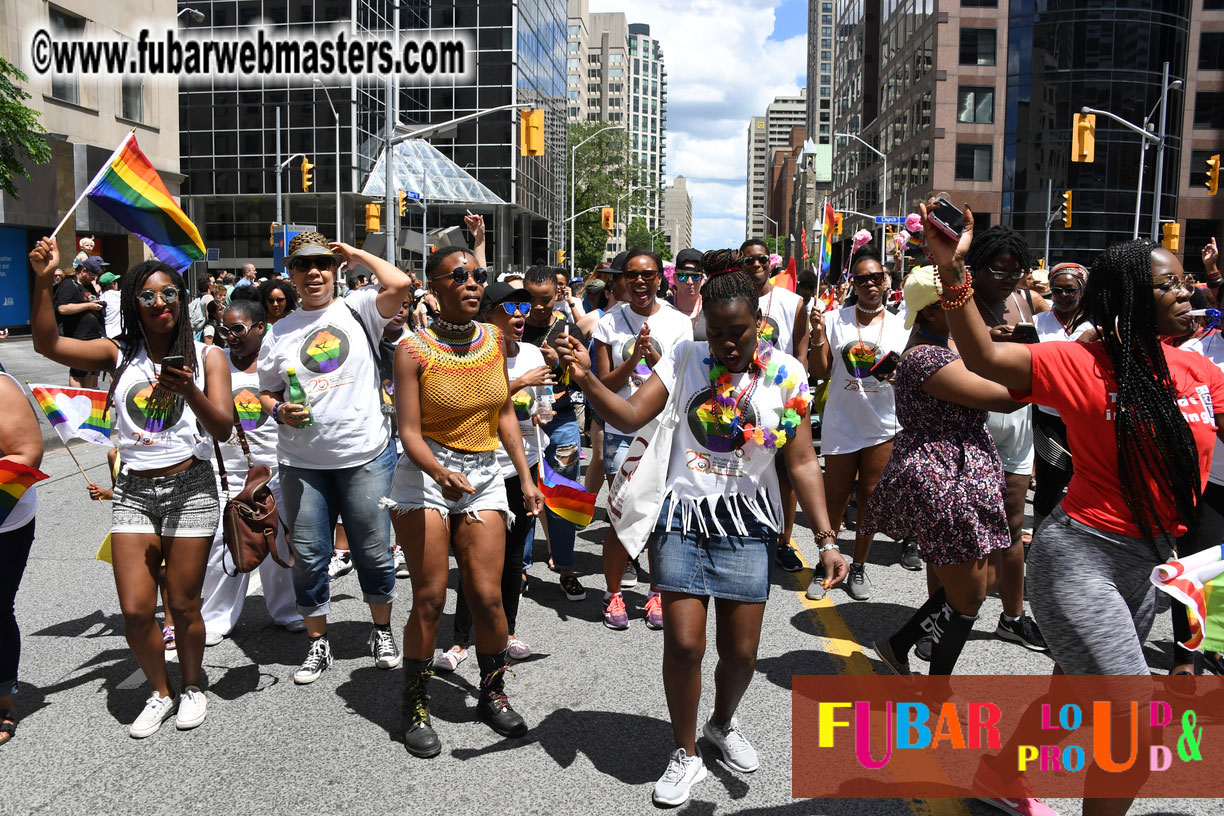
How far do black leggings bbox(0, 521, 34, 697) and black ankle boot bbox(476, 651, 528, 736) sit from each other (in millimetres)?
1955

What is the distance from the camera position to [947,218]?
274 cm

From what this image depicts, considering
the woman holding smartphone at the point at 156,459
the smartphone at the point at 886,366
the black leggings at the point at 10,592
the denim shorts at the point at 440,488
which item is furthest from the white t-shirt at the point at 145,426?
the smartphone at the point at 886,366

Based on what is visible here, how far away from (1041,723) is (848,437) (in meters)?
3.03

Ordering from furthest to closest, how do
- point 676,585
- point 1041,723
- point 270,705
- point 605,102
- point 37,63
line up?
point 605,102
point 37,63
point 270,705
point 676,585
point 1041,723

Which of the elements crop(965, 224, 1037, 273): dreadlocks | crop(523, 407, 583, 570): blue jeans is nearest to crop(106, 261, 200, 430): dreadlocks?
crop(523, 407, 583, 570): blue jeans

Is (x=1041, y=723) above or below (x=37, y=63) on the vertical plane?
below

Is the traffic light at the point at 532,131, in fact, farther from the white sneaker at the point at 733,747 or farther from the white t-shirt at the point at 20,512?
the white sneaker at the point at 733,747

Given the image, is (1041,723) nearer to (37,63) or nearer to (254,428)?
(254,428)

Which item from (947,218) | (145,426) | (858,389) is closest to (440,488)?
(145,426)

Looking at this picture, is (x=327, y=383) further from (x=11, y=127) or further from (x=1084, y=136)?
(x=1084, y=136)

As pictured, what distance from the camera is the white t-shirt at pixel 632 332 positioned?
19.4ft

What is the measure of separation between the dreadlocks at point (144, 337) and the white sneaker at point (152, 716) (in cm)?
124

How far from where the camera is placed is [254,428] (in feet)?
17.5

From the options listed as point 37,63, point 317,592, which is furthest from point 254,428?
point 37,63
